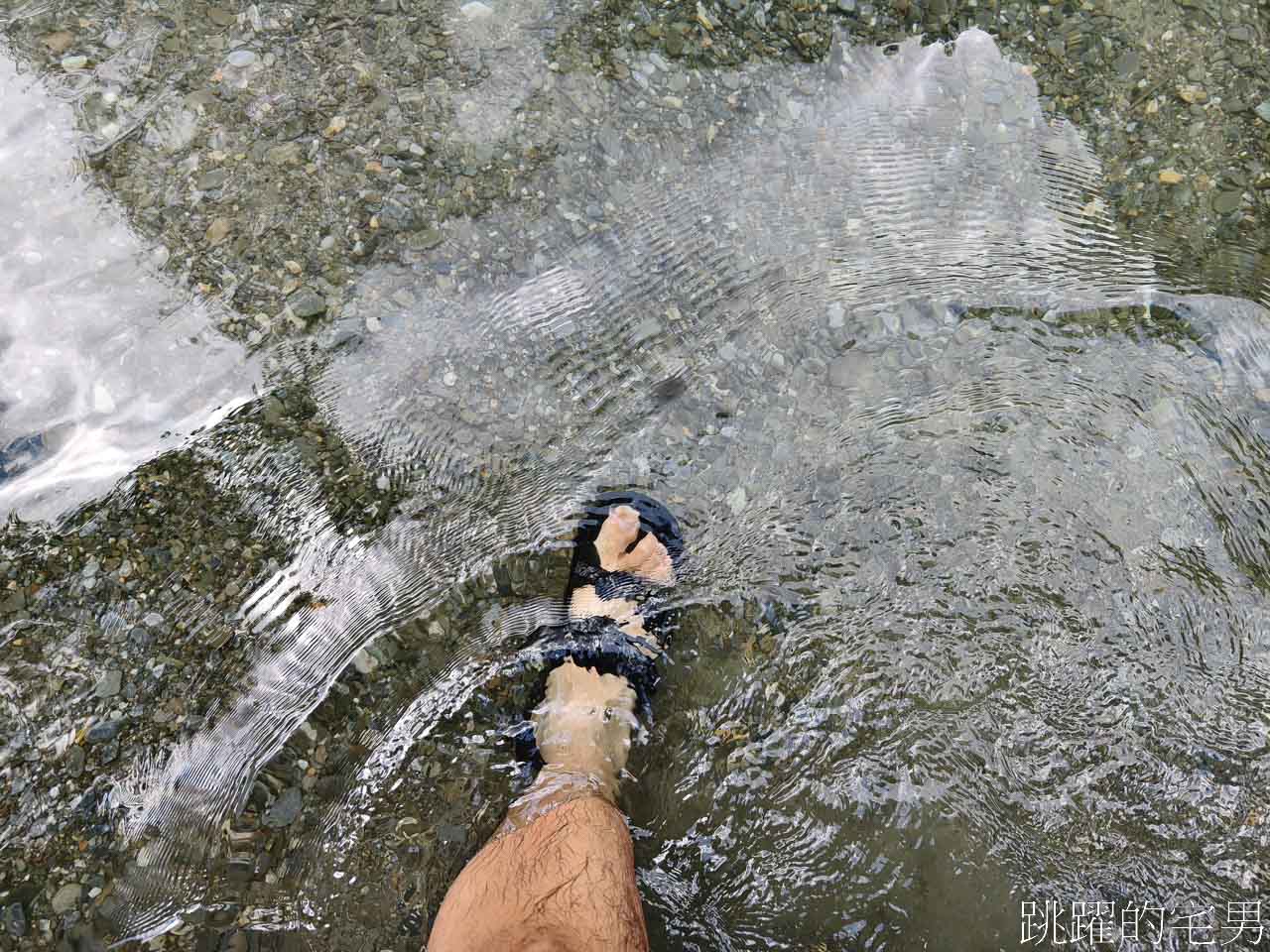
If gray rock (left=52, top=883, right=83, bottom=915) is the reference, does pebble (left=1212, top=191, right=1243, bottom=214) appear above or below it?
above

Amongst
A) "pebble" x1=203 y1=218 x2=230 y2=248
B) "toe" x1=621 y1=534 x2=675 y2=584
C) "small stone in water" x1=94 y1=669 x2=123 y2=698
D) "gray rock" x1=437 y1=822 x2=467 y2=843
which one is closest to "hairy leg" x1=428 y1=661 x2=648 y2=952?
"gray rock" x1=437 y1=822 x2=467 y2=843

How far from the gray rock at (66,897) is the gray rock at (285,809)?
48 centimetres

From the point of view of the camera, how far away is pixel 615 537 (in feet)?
7.84

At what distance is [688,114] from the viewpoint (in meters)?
2.59

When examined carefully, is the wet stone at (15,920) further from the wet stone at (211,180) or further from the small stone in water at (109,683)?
the wet stone at (211,180)

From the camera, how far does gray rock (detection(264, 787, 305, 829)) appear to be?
2213mm

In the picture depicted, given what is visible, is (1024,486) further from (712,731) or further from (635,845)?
(635,845)

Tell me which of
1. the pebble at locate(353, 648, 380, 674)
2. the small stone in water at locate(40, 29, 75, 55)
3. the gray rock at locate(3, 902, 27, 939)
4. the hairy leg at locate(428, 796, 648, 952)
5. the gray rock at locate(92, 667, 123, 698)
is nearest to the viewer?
the hairy leg at locate(428, 796, 648, 952)

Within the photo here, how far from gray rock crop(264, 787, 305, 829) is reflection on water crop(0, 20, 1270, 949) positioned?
0.04 feet

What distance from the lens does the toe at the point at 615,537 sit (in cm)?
238

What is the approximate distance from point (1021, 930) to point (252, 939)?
205 centimetres

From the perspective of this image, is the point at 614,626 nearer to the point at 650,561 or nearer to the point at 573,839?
the point at 650,561

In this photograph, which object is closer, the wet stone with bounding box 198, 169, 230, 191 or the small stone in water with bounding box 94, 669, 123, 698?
the small stone in water with bounding box 94, 669, 123, 698

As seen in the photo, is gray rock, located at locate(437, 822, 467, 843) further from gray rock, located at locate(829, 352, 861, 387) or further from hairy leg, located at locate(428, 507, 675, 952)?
gray rock, located at locate(829, 352, 861, 387)
